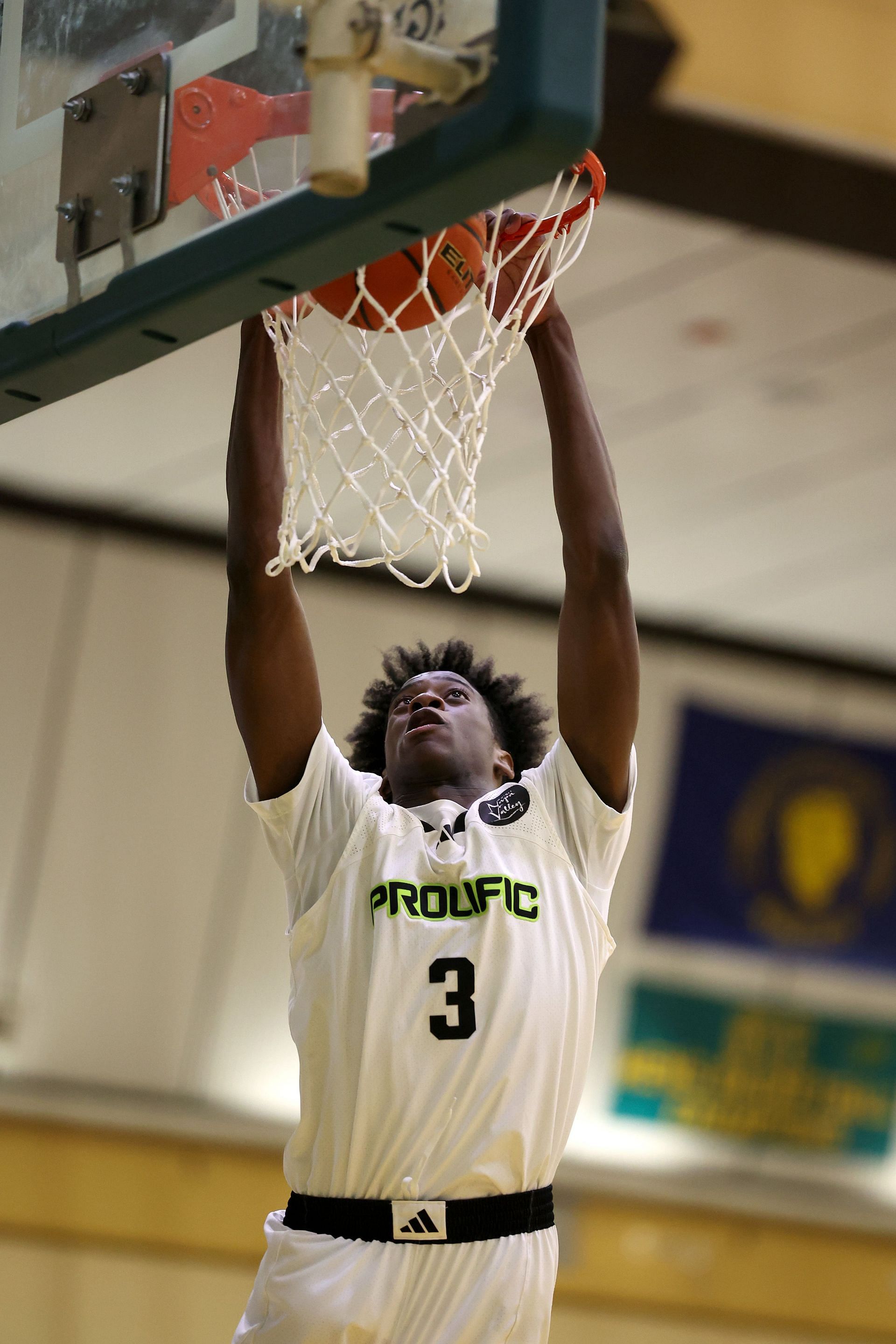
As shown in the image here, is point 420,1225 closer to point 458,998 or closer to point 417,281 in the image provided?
point 458,998

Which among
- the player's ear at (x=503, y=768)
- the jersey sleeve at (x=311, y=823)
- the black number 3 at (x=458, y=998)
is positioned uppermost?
the player's ear at (x=503, y=768)

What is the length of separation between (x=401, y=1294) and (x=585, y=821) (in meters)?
0.80

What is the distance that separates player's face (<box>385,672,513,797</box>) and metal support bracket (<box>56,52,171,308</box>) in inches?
40.5

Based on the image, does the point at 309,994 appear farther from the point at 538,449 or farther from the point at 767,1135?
the point at 767,1135

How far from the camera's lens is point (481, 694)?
129 inches

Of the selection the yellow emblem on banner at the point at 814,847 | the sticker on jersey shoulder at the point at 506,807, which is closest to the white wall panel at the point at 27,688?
the yellow emblem on banner at the point at 814,847

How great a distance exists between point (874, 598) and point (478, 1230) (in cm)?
602

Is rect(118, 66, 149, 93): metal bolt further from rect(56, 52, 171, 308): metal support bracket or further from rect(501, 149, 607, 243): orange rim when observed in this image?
rect(501, 149, 607, 243): orange rim

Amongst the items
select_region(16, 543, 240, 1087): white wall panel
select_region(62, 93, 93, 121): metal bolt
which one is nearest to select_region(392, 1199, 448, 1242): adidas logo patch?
select_region(62, 93, 93, 121): metal bolt

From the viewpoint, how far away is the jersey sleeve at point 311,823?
8.73 ft

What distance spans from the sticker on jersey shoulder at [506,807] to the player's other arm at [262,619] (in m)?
0.32

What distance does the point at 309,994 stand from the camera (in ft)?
8.30

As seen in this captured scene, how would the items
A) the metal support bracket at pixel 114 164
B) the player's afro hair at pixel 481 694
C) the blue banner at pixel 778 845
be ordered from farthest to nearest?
the blue banner at pixel 778 845 → the player's afro hair at pixel 481 694 → the metal support bracket at pixel 114 164

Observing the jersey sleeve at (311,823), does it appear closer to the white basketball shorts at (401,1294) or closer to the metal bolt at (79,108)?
the white basketball shorts at (401,1294)
